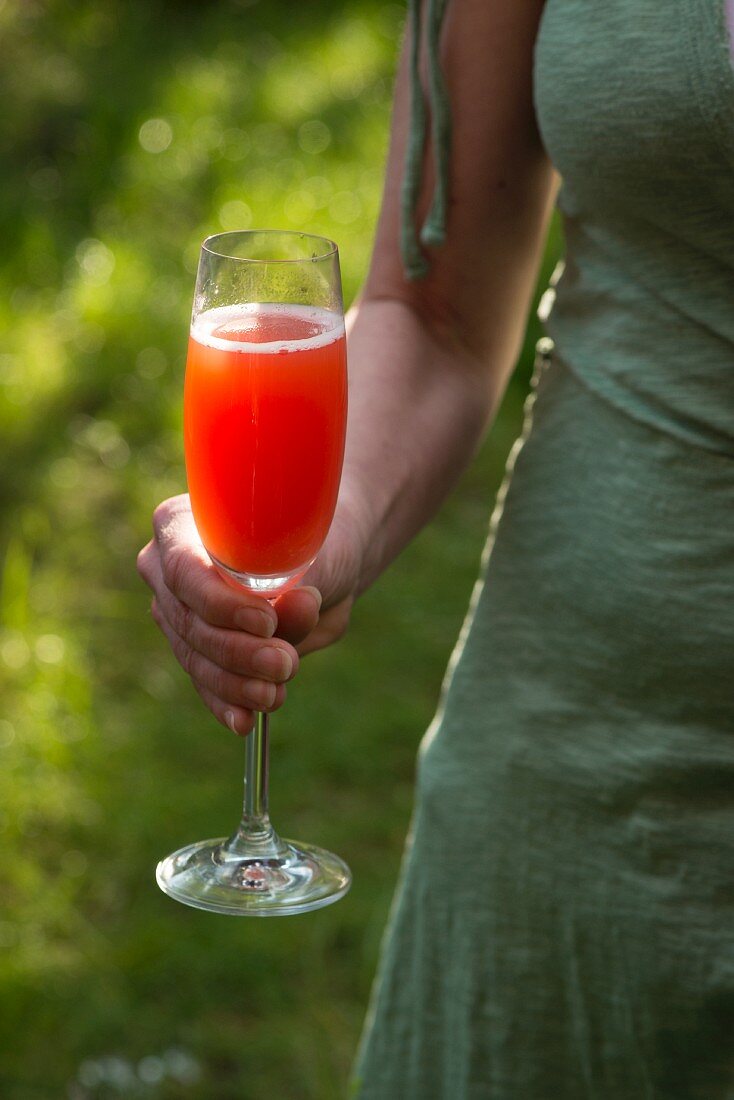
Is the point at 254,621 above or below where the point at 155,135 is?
above

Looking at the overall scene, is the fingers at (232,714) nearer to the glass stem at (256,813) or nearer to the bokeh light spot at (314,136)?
the glass stem at (256,813)

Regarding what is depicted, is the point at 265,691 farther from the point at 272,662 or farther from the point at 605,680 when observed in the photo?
the point at 605,680

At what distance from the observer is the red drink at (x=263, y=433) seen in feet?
4.24

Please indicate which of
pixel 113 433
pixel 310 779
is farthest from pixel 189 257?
pixel 310 779

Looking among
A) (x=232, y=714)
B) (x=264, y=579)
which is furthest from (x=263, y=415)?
(x=232, y=714)

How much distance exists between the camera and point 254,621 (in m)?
1.22

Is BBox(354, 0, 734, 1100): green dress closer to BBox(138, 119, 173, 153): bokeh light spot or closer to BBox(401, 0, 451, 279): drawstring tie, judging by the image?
BBox(401, 0, 451, 279): drawstring tie

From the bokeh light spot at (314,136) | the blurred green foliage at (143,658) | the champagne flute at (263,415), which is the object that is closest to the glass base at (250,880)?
the champagne flute at (263,415)

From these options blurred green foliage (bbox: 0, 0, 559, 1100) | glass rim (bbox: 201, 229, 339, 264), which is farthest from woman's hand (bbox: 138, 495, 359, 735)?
blurred green foliage (bbox: 0, 0, 559, 1100)

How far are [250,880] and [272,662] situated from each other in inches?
12.3

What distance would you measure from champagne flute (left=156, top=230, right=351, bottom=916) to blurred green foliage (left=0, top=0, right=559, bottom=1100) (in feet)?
5.18

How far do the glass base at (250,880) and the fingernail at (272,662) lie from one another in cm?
26

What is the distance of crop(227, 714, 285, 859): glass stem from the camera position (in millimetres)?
1376

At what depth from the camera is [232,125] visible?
6746mm
